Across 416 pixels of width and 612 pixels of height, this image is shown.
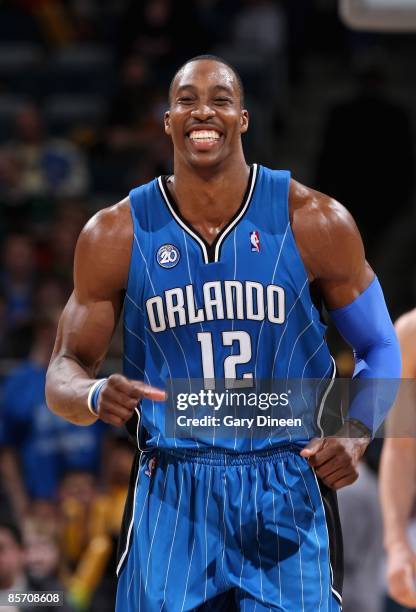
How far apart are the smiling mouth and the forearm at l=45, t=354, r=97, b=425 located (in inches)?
29.0

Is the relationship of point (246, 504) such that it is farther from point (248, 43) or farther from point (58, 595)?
point (248, 43)

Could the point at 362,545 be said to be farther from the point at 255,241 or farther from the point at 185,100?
the point at 185,100

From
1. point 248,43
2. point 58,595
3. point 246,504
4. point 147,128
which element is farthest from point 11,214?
point 246,504

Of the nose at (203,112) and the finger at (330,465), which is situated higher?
the nose at (203,112)

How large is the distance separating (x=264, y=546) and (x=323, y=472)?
0.27 meters

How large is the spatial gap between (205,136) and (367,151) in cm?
532

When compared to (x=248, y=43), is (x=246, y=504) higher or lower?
lower

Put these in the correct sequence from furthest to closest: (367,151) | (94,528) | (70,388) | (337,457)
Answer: (367,151) → (94,528) → (70,388) → (337,457)

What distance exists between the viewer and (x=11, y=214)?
9.65 m

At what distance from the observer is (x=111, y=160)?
10.3 meters

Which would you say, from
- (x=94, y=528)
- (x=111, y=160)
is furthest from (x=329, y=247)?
(x=111, y=160)

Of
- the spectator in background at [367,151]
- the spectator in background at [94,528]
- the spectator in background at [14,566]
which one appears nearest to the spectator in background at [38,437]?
the spectator in background at [94,528]

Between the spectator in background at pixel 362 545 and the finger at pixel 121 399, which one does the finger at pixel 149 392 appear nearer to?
the finger at pixel 121 399

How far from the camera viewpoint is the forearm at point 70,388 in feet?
12.0
